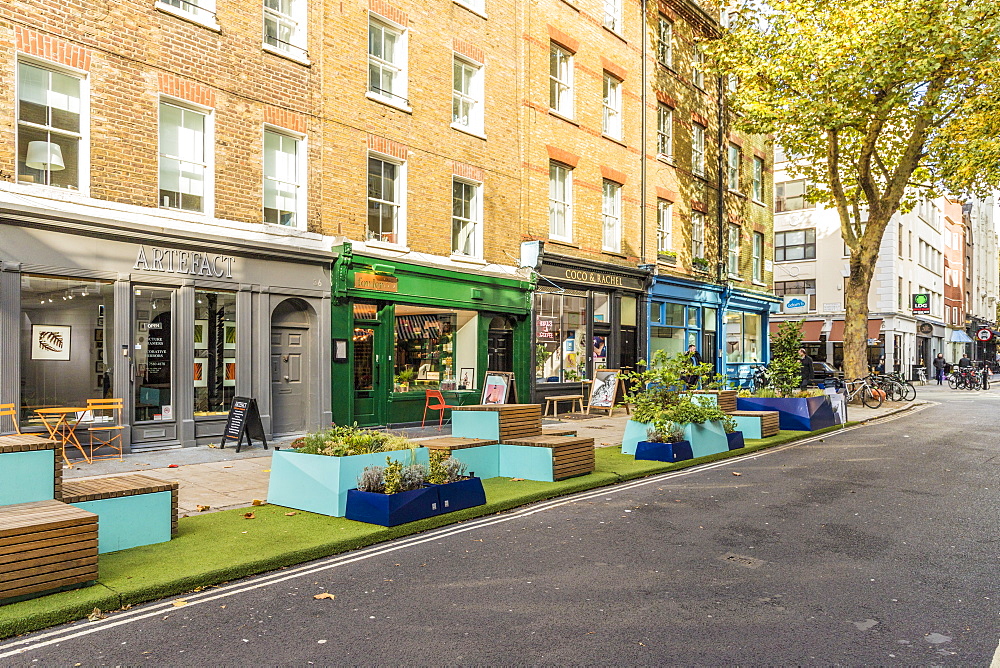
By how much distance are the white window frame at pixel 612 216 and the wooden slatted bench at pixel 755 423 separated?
8.57 meters

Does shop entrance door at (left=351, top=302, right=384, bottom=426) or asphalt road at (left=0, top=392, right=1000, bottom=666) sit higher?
shop entrance door at (left=351, top=302, right=384, bottom=426)

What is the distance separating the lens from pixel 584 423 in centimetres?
1747

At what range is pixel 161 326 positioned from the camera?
39.9 ft

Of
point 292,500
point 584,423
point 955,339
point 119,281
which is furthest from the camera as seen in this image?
point 955,339

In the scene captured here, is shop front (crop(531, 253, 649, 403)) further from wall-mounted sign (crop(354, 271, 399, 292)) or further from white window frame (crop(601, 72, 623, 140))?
wall-mounted sign (crop(354, 271, 399, 292))

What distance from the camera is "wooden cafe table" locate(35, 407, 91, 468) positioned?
1055cm

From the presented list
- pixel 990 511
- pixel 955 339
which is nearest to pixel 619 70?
pixel 990 511

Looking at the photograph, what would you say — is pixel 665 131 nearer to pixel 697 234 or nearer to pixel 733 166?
pixel 697 234

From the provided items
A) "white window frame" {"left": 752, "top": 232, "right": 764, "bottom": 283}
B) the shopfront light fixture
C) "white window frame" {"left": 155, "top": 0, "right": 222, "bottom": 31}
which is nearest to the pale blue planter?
the shopfront light fixture

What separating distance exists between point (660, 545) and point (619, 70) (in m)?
18.5

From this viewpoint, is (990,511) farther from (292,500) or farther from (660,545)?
(292,500)

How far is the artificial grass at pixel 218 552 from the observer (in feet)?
15.4

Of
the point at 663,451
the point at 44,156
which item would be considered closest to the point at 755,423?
the point at 663,451

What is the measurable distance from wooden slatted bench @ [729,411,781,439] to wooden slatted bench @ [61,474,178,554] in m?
10.7
